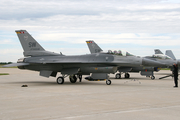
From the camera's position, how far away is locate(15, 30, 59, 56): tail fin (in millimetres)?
17375

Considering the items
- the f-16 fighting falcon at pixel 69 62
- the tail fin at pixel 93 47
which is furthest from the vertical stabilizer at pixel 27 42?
the tail fin at pixel 93 47

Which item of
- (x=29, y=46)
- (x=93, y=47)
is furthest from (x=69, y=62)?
(x=93, y=47)

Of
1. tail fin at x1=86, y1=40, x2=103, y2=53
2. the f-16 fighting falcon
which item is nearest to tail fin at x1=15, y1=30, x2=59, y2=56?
the f-16 fighting falcon

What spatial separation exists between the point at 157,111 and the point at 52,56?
11.7 m

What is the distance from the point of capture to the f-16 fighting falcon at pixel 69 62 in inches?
603

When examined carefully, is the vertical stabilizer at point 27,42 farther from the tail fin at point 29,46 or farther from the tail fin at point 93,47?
the tail fin at point 93,47

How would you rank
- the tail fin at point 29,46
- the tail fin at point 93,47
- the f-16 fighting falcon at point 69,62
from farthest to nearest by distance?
the tail fin at point 93,47, the tail fin at point 29,46, the f-16 fighting falcon at point 69,62

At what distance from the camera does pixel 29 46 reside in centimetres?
1745

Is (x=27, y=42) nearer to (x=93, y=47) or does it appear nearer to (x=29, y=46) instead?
(x=29, y=46)

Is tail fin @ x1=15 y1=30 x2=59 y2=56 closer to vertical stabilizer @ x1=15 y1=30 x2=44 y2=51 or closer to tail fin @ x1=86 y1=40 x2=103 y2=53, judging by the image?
vertical stabilizer @ x1=15 y1=30 x2=44 y2=51

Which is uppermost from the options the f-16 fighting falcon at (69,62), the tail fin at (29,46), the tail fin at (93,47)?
the tail fin at (93,47)

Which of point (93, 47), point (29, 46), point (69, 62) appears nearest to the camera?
point (69, 62)

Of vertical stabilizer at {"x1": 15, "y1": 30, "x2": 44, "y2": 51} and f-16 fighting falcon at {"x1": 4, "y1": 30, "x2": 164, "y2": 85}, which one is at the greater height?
vertical stabilizer at {"x1": 15, "y1": 30, "x2": 44, "y2": 51}

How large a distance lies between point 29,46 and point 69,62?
11.8 ft
